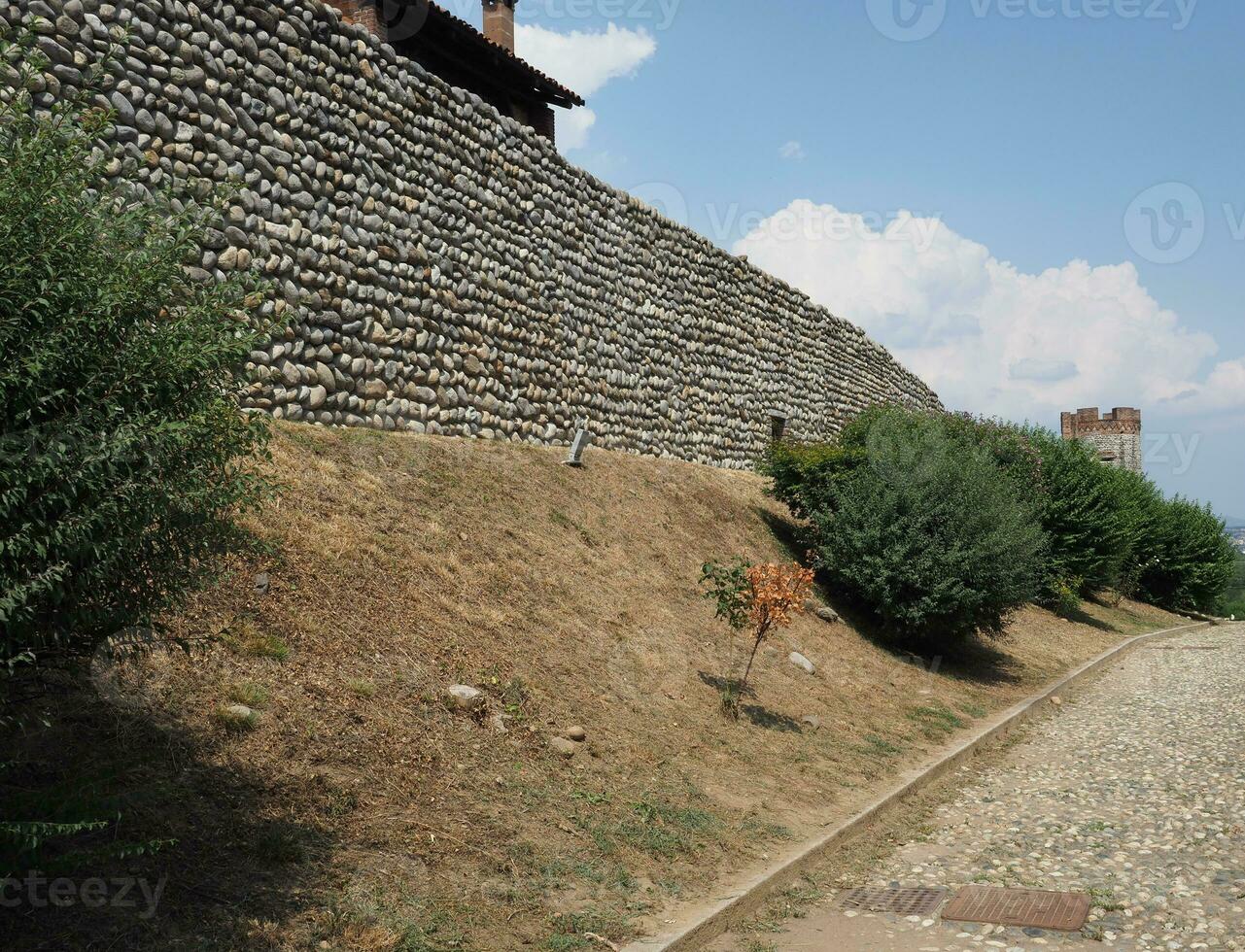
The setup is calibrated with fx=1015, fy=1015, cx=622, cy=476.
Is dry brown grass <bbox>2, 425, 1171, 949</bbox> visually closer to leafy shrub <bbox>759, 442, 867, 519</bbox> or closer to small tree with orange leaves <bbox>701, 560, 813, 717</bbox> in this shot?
small tree with orange leaves <bbox>701, 560, 813, 717</bbox>

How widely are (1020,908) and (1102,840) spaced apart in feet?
5.34

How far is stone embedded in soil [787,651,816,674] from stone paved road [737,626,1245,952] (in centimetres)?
229

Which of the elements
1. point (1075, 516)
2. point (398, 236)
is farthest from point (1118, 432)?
point (398, 236)

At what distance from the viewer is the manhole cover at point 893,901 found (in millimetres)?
5594

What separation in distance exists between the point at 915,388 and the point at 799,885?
23.8 m

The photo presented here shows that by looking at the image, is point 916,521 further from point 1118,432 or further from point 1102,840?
point 1118,432

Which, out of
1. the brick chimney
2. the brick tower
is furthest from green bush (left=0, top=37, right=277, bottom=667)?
the brick tower

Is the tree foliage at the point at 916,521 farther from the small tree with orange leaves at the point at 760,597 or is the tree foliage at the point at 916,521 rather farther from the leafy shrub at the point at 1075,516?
the small tree with orange leaves at the point at 760,597

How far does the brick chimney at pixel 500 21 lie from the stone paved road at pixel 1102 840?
17.2 metres

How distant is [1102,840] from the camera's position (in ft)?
22.1

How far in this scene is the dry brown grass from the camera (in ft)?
14.8

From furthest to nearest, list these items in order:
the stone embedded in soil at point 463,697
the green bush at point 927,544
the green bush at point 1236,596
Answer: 1. the green bush at point 1236,596
2. the green bush at point 927,544
3. the stone embedded in soil at point 463,697

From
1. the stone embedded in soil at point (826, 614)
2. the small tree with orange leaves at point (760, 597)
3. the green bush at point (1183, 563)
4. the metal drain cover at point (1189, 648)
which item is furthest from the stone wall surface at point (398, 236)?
the green bush at point (1183, 563)

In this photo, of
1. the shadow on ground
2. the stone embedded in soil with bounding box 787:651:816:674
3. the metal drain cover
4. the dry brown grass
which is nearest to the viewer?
the shadow on ground
